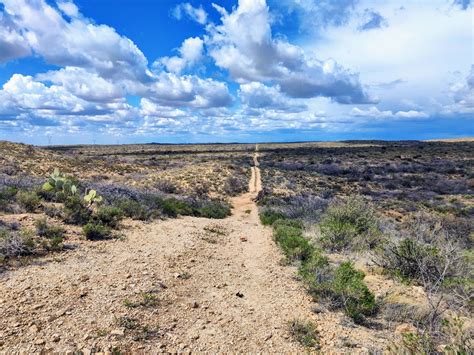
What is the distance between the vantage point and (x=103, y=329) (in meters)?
5.15

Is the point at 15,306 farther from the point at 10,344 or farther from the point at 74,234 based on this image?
the point at 74,234

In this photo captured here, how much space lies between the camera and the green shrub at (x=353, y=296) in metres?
6.41

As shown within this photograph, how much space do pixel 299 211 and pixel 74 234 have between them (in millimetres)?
11924

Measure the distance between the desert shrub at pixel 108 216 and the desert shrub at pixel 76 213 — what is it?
0.31m

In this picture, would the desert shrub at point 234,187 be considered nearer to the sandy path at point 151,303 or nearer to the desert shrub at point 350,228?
the desert shrub at point 350,228

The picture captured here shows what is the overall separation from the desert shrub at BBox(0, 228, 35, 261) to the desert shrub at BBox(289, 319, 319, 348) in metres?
5.91

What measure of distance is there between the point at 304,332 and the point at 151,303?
261cm

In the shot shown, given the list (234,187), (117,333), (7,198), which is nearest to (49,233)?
(7,198)

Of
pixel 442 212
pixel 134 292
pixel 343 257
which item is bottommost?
pixel 442 212

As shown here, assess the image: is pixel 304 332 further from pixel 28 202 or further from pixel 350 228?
pixel 28 202

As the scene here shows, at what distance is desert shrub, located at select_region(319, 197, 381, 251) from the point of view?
11330 mm

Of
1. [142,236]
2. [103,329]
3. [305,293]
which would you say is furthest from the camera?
[142,236]

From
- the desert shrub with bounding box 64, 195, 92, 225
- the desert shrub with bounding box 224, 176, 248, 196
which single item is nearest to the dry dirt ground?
the desert shrub with bounding box 64, 195, 92, 225

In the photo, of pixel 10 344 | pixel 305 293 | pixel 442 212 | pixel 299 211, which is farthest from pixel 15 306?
pixel 442 212
